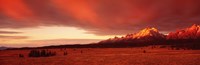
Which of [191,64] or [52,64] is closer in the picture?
[191,64]

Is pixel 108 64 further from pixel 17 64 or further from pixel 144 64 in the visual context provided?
pixel 17 64

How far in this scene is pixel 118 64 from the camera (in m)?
32.2

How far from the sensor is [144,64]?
31.9 metres

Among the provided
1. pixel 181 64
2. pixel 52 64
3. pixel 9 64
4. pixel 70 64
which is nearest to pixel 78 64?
pixel 70 64

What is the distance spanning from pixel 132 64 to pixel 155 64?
7.98 ft

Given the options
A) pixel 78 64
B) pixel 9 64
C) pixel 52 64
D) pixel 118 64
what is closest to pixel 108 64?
pixel 118 64

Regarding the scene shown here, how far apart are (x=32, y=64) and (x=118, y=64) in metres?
9.61

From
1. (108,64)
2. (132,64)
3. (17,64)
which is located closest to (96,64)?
(108,64)

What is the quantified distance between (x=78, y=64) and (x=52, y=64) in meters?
2.93

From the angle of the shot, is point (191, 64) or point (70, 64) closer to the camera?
point (191, 64)

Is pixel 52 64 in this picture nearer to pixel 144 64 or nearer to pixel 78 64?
pixel 78 64

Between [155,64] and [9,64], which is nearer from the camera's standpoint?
[155,64]

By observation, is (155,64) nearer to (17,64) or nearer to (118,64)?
(118,64)

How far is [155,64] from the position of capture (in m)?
31.8
